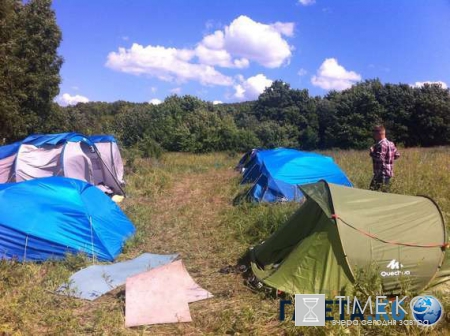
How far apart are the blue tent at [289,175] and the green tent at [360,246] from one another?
12.4 ft

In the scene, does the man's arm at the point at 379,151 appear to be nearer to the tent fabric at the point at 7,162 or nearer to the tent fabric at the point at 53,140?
the tent fabric at the point at 53,140

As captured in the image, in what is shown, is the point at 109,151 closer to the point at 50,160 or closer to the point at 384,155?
the point at 50,160

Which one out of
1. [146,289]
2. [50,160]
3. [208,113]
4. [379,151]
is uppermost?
[208,113]

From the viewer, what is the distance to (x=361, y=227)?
4.21 metres

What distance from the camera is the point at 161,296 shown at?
14.1ft

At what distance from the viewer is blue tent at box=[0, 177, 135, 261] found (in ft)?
18.1

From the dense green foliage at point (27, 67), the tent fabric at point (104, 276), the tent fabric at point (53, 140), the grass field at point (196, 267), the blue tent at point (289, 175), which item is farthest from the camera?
the dense green foliage at point (27, 67)

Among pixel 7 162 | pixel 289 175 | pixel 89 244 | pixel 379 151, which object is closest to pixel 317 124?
pixel 289 175

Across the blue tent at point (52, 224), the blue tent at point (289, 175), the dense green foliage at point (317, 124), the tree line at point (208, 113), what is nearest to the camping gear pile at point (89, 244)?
the blue tent at point (52, 224)

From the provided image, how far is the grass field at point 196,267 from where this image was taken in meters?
3.80

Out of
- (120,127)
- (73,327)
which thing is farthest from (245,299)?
(120,127)

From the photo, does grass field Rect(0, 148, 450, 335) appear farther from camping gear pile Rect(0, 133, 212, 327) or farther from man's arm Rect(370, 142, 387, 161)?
man's arm Rect(370, 142, 387, 161)

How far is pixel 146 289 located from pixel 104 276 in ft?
3.14

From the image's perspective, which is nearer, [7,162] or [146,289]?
[146,289]
